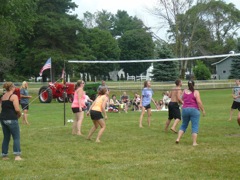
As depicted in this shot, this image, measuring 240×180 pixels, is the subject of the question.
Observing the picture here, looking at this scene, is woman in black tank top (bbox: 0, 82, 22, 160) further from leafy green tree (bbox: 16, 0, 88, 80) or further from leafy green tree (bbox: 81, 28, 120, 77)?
leafy green tree (bbox: 81, 28, 120, 77)

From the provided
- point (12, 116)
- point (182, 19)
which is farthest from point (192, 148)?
point (182, 19)

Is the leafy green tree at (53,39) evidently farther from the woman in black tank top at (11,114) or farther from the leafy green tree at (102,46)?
the woman in black tank top at (11,114)

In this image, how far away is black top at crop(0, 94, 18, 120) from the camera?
8.23 meters

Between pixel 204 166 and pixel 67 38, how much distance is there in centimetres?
4029

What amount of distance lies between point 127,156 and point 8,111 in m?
2.63

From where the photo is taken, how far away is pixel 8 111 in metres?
8.27

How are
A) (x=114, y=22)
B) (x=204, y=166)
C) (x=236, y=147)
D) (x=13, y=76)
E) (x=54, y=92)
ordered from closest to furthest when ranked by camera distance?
(x=204, y=166) → (x=236, y=147) → (x=54, y=92) → (x=13, y=76) → (x=114, y=22)

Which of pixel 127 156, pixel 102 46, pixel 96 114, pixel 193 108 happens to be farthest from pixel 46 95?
pixel 102 46

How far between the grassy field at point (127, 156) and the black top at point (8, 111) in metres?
0.89

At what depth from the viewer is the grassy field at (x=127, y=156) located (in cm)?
692

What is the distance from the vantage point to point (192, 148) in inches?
363

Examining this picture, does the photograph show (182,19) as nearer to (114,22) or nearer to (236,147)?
(236,147)

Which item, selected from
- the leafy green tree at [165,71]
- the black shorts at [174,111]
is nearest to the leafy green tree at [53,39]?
the leafy green tree at [165,71]

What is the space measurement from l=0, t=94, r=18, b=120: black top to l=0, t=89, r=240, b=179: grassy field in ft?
2.93
